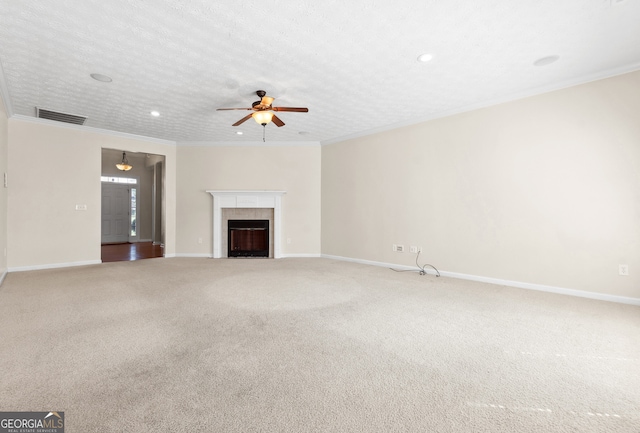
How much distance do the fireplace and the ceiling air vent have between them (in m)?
3.33

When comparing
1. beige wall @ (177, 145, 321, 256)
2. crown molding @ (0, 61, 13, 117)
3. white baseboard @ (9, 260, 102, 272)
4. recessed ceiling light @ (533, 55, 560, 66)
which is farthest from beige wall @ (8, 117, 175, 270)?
recessed ceiling light @ (533, 55, 560, 66)

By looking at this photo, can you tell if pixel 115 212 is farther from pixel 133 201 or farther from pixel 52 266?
pixel 52 266

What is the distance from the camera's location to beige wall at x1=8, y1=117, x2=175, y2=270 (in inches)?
200

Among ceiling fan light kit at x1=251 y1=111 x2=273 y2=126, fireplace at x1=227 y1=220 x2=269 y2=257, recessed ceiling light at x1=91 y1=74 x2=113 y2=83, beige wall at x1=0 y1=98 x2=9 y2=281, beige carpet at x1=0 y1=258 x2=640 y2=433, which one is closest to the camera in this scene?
beige carpet at x1=0 y1=258 x2=640 y2=433

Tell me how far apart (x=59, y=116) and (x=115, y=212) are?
5.46m

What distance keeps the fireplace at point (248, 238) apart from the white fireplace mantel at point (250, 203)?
0.80 feet

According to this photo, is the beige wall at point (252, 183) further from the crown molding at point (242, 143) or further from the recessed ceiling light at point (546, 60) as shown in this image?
the recessed ceiling light at point (546, 60)

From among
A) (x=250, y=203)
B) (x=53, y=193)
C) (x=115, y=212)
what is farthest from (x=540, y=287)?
(x=115, y=212)

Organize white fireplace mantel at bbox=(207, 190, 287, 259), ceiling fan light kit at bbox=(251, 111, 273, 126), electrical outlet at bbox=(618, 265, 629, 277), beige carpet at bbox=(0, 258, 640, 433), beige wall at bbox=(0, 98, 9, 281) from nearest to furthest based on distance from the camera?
1. beige carpet at bbox=(0, 258, 640, 433)
2. electrical outlet at bbox=(618, 265, 629, 277)
3. ceiling fan light kit at bbox=(251, 111, 273, 126)
4. beige wall at bbox=(0, 98, 9, 281)
5. white fireplace mantel at bbox=(207, 190, 287, 259)

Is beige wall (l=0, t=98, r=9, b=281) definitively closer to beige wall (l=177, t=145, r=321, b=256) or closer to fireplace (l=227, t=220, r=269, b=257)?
beige wall (l=177, t=145, r=321, b=256)

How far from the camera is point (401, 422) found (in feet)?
4.67

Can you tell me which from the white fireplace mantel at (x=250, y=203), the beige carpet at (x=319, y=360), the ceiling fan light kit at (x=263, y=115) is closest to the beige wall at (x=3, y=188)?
the beige carpet at (x=319, y=360)

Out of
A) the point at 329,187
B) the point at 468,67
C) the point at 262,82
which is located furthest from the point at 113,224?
the point at 468,67

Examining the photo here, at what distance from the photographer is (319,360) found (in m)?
2.03
